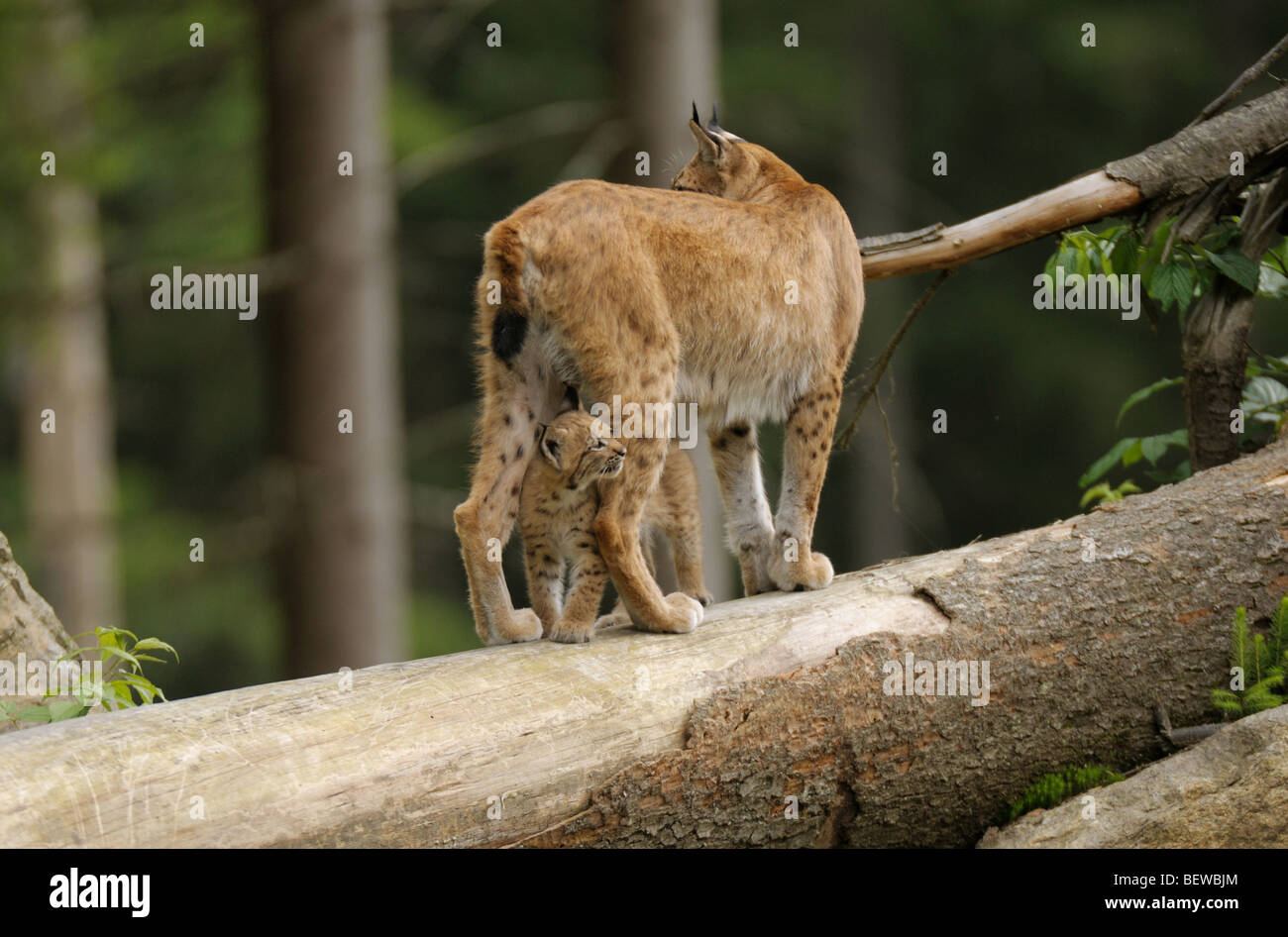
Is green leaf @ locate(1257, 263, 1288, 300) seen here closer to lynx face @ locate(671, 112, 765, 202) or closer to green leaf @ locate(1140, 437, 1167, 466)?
green leaf @ locate(1140, 437, 1167, 466)

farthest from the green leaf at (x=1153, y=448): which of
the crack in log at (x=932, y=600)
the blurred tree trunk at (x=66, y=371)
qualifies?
the blurred tree trunk at (x=66, y=371)

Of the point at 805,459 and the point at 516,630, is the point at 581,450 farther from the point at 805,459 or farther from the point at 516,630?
the point at 805,459

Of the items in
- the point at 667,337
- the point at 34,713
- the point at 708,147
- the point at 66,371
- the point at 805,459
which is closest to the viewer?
the point at 34,713

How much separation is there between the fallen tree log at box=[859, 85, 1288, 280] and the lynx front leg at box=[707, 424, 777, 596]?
0.98m

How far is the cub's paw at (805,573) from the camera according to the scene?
5.18 m

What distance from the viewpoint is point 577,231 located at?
4.67 meters

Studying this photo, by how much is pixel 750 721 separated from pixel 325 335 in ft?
18.4

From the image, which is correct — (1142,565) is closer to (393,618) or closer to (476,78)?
(393,618)

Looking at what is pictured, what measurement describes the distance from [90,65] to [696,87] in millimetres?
8683

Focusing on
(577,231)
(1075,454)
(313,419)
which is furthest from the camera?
(1075,454)

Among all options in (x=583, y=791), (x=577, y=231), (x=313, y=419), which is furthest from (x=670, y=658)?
(x=313, y=419)

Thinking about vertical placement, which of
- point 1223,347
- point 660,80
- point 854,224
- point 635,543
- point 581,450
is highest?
point 854,224

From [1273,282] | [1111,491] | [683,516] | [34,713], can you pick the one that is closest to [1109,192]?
[1273,282]

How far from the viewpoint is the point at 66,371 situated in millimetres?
15359
